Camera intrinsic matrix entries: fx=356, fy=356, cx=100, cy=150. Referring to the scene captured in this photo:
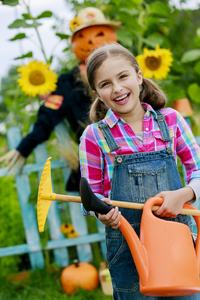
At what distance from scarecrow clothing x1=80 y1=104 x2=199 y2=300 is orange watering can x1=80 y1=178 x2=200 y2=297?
136 millimetres

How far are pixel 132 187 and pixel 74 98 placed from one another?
3.86ft

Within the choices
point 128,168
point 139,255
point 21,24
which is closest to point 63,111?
point 21,24

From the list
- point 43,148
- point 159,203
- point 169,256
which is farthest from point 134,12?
point 169,256

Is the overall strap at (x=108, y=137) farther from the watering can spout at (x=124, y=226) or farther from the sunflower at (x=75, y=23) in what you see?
the sunflower at (x=75, y=23)

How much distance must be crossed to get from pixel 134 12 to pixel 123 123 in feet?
5.55

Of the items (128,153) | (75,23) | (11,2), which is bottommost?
(128,153)

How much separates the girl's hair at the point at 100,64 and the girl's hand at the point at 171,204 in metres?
0.39

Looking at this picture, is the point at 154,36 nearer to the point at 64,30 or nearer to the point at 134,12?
the point at 134,12

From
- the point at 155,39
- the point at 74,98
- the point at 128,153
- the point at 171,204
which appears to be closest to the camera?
the point at 171,204

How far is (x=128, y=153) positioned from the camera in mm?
1225

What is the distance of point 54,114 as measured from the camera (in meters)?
2.27

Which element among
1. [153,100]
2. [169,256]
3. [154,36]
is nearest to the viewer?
[169,256]

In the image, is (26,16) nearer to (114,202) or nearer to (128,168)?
(128,168)

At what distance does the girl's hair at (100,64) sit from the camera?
4.10 feet
